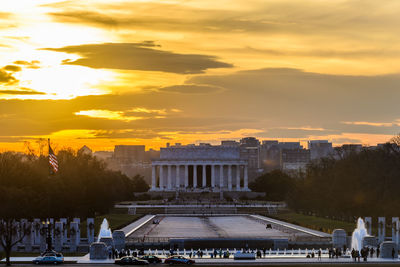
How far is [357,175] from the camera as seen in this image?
114688mm

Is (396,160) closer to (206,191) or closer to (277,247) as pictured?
(277,247)

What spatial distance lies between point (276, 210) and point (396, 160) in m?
34.7

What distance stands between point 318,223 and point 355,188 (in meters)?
8.08

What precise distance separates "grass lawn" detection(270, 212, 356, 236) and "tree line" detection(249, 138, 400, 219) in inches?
103

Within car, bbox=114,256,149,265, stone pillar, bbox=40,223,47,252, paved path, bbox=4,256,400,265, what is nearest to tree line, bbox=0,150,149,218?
stone pillar, bbox=40,223,47,252

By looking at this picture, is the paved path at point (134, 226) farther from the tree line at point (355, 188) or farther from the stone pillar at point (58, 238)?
the tree line at point (355, 188)

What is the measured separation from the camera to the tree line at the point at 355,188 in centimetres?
10388

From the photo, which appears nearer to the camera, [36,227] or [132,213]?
[36,227]

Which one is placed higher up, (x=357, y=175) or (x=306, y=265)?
(x=357, y=175)

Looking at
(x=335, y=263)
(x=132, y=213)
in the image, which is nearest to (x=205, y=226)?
(x=132, y=213)

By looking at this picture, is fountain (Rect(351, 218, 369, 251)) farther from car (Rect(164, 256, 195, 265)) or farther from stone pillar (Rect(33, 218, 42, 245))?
stone pillar (Rect(33, 218, 42, 245))

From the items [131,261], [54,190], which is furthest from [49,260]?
[54,190]

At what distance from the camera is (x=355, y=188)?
111500mm

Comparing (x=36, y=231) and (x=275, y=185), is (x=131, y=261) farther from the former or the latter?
(x=275, y=185)
